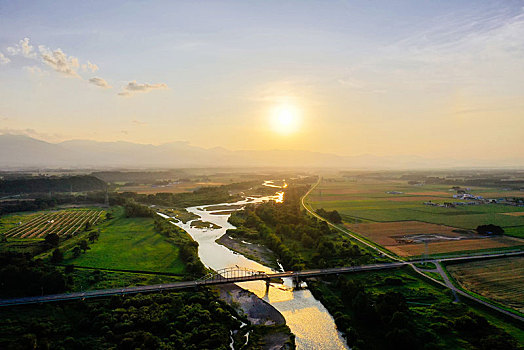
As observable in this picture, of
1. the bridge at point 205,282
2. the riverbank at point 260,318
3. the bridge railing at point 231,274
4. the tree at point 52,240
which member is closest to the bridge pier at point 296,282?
the bridge at point 205,282

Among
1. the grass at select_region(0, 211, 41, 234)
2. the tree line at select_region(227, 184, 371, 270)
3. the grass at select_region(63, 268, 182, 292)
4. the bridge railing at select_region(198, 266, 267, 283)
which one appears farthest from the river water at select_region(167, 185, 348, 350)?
the grass at select_region(0, 211, 41, 234)

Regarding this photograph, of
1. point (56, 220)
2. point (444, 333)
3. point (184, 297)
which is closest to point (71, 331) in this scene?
point (184, 297)

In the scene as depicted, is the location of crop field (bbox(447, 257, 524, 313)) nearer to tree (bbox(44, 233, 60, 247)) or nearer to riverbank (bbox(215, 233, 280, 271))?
riverbank (bbox(215, 233, 280, 271))

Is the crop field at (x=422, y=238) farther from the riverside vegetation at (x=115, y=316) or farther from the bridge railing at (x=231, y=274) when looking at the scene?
the riverside vegetation at (x=115, y=316)

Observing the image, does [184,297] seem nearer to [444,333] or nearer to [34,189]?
[444,333]

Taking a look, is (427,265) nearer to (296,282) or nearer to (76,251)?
(296,282)

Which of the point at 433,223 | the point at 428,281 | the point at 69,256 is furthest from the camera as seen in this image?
the point at 433,223
